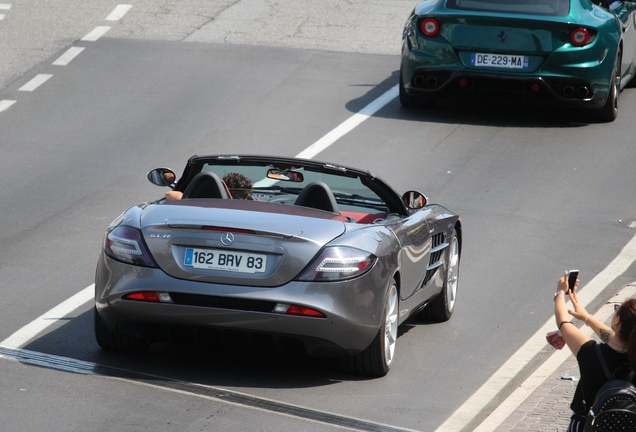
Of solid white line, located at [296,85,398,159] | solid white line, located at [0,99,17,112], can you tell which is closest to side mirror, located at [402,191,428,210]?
solid white line, located at [296,85,398,159]

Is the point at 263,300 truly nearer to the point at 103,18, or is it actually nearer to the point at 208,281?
the point at 208,281

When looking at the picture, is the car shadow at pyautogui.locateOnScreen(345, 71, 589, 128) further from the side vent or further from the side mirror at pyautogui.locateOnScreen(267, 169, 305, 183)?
the side mirror at pyautogui.locateOnScreen(267, 169, 305, 183)

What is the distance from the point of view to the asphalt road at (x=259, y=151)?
23.1 feet

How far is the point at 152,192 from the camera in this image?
41.1 feet

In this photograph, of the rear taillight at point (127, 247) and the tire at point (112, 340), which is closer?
the rear taillight at point (127, 247)

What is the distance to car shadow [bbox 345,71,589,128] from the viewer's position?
15375 mm

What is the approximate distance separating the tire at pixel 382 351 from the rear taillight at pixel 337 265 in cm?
38

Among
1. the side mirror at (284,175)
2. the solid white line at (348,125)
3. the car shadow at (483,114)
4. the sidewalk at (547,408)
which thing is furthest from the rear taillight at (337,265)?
the car shadow at (483,114)

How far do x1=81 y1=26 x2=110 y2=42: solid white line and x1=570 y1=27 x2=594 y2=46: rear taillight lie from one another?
7.96m

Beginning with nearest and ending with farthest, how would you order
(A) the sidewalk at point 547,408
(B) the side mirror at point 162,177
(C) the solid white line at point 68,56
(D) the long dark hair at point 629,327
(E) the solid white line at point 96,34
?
1. (D) the long dark hair at point 629,327
2. (A) the sidewalk at point 547,408
3. (B) the side mirror at point 162,177
4. (C) the solid white line at point 68,56
5. (E) the solid white line at point 96,34

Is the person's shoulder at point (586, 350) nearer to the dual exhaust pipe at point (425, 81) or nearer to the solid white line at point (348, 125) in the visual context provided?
the solid white line at point (348, 125)

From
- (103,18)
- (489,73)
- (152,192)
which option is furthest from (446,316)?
(103,18)

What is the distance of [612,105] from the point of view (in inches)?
599

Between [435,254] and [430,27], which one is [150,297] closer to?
[435,254]
